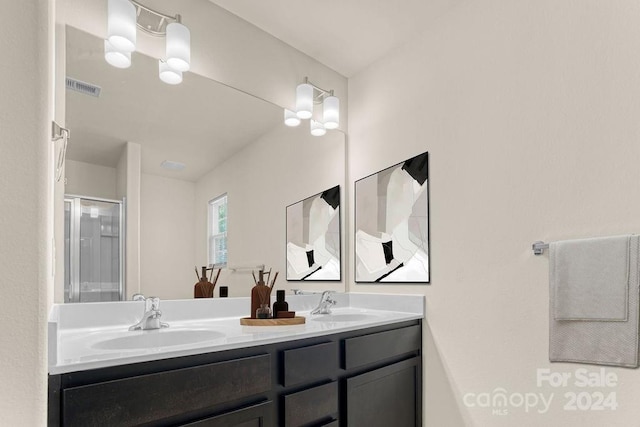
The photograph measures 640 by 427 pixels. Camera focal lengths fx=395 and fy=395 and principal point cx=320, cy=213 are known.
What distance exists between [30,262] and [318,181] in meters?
1.79

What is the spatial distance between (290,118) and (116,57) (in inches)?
36.4

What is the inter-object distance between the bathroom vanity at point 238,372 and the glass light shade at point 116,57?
0.99m

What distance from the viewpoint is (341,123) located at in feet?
8.39

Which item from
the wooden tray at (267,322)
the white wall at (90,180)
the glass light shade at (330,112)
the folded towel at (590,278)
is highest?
the glass light shade at (330,112)

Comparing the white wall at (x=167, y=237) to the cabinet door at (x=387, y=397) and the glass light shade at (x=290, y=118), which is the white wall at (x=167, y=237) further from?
the cabinet door at (x=387, y=397)

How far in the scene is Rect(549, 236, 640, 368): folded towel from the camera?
1259 mm

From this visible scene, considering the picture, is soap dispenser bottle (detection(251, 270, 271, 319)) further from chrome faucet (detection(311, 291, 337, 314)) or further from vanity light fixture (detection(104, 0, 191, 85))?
vanity light fixture (detection(104, 0, 191, 85))

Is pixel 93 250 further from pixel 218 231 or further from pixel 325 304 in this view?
pixel 325 304

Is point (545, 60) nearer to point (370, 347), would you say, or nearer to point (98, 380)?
point (370, 347)

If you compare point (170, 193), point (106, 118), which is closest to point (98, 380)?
point (170, 193)

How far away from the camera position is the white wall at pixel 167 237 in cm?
171

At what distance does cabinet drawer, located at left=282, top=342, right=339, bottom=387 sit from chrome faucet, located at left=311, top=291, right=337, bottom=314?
57cm

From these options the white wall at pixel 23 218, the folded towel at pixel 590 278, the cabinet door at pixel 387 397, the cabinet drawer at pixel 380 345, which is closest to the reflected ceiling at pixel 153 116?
the white wall at pixel 23 218

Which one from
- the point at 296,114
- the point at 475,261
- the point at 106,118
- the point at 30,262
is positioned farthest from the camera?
the point at 296,114
